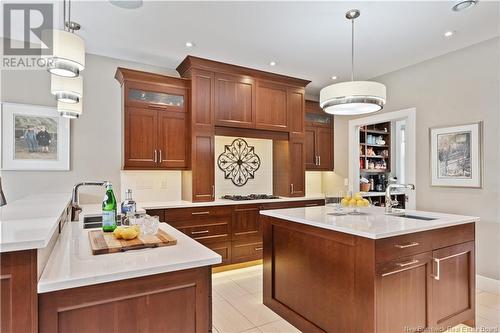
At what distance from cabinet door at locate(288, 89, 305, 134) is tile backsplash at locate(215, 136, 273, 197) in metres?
0.56

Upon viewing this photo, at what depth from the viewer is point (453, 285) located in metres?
2.29

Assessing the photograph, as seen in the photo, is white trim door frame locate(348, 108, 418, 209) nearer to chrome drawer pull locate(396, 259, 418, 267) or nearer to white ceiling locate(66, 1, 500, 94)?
white ceiling locate(66, 1, 500, 94)

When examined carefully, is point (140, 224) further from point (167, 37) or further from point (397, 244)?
point (167, 37)

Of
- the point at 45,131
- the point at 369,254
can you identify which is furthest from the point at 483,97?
the point at 45,131

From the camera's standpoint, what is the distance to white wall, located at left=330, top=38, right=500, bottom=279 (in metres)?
3.35

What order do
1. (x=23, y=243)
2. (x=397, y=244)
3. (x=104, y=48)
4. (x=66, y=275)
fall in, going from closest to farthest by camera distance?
(x=23, y=243) < (x=66, y=275) < (x=397, y=244) < (x=104, y=48)

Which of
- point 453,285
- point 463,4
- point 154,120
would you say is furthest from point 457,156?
point 154,120

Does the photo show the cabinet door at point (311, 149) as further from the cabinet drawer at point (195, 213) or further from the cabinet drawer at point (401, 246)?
the cabinet drawer at point (401, 246)

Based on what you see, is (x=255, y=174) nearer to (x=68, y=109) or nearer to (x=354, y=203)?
(x=354, y=203)

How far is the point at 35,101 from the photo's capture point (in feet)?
11.4

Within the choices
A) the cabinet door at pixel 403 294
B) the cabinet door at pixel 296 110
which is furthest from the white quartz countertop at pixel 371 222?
the cabinet door at pixel 296 110

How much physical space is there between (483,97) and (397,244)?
267cm

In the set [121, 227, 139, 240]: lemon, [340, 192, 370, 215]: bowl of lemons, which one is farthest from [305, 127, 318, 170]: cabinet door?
[121, 227, 139, 240]: lemon

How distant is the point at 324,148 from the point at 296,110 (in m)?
1.08
